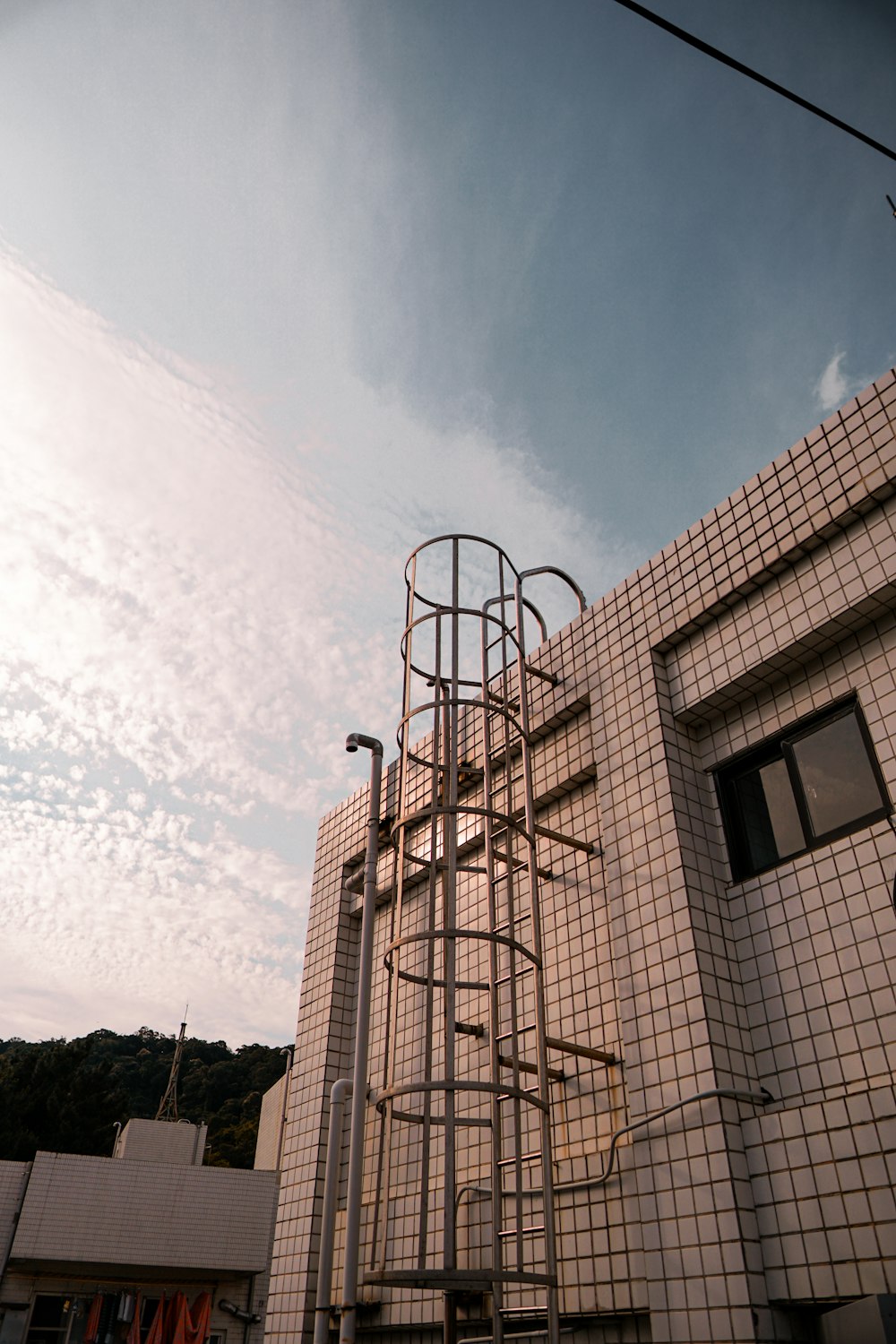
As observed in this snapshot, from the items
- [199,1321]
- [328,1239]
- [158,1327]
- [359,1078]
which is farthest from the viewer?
[199,1321]

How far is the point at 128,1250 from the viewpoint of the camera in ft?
64.7

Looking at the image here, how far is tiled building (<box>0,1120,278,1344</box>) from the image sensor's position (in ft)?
62.6

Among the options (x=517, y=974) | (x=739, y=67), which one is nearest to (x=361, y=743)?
(x=517, y=974)

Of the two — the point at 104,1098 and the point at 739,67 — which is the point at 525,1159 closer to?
the point at 739,67

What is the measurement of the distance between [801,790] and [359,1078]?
132 inches

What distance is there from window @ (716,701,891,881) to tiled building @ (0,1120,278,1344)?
19725mm

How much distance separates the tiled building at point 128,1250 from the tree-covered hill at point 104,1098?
1713cm

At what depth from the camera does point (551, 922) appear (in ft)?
21.7

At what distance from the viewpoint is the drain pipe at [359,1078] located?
5.11 meters

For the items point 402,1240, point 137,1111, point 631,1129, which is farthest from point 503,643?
point 137,1111

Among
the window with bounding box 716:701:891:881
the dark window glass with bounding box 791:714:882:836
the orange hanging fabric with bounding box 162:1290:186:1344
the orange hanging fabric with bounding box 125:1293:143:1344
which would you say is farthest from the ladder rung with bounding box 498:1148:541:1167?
the orange hanging fabric with bounding box 125:1293:143:1344

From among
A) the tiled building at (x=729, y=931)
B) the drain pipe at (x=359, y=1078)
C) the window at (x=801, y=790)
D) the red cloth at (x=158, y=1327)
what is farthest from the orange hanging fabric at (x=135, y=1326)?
the window at (x=801, y=790)

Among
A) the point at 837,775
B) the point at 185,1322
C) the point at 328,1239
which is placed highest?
the point at 837,775

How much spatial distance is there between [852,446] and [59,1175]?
22.1 meters
